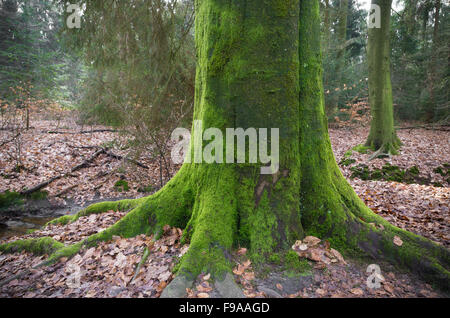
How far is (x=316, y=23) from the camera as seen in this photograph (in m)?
2.86

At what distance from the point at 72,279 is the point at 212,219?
166cm

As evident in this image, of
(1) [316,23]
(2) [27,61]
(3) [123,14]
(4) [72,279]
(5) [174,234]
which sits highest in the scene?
(2) [27,61]

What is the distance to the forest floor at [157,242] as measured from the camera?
2.27 m

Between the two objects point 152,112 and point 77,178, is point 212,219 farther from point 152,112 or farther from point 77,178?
point 77,178

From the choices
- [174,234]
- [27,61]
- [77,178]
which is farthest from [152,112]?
[27,61]

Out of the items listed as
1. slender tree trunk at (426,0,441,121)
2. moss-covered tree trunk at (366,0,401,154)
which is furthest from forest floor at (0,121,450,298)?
slender tree trunk at (426,0,441,121)

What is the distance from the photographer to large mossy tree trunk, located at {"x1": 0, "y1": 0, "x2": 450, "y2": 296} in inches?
100

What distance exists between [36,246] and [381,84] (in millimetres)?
10655

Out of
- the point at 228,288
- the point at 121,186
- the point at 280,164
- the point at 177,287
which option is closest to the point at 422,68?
the point at 280,164

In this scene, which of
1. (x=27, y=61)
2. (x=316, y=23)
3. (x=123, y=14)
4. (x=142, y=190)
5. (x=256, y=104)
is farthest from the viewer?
(x=27, y=61)

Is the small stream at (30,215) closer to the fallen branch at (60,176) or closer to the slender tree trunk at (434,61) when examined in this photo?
the fallen branch at (60,176)

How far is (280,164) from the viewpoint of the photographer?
2629 mm

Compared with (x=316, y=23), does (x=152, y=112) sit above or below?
below

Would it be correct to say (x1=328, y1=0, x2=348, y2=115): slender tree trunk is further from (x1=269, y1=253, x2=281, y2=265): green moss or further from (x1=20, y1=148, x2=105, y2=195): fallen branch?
(x1=269, y1=253, x2=281, y2=265): green moss
